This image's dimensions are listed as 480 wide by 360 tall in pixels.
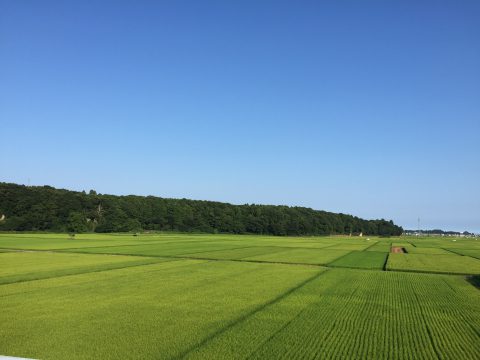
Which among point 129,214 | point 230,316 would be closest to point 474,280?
point 230,316

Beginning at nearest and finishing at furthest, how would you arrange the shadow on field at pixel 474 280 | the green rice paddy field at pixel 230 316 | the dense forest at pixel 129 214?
the green rice paddy field at pixel 230 316
the shadow on field at pixel 474 280
the dense forest at pixel 129 214

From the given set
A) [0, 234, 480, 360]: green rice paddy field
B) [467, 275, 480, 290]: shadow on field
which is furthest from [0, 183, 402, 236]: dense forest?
[467, 275, 480, 290]: shadow on field

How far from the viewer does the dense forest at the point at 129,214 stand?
117 metres

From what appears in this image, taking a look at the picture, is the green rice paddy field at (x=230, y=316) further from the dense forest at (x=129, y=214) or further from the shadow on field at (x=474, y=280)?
the dense forest at (x=129, y=214)

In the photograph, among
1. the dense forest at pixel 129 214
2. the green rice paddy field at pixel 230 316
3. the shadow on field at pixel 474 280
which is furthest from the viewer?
the dense forest at pixel 129 214

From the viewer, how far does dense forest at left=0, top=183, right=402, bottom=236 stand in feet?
384

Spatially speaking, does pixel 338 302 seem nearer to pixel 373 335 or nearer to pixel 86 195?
pixel 373 335

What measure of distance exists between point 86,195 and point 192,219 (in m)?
37.9

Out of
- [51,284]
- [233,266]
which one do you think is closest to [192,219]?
[233,266]

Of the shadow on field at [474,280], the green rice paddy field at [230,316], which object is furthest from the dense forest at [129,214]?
the shadow on field at [474,280]

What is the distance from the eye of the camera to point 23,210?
11788 cm

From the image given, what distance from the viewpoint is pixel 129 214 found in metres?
142

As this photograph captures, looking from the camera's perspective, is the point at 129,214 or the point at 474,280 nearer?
the point at 474,280

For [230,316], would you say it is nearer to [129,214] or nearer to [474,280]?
[474,280]
